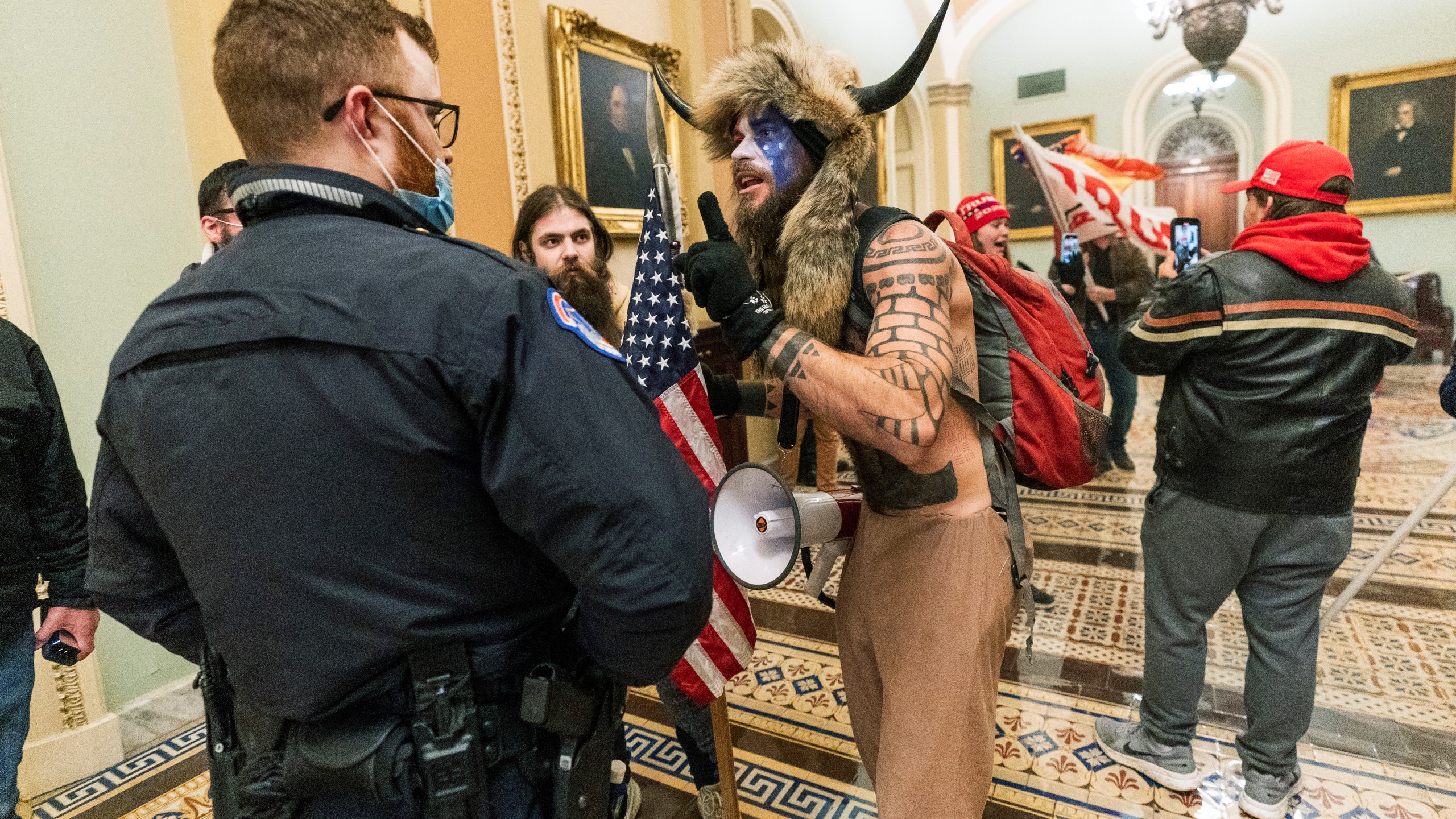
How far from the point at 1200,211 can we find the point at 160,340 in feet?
49.0

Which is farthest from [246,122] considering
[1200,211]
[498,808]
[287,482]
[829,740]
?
[1200,211]

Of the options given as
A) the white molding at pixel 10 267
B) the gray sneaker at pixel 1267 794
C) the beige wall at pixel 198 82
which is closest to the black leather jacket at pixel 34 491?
the white molding at pixel 10 267

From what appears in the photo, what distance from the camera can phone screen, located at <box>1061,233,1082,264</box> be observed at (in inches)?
212

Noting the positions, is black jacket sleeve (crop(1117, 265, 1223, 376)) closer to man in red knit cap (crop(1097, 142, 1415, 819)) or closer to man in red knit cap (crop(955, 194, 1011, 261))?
man in red knit cap (crop(1097, 142, 1415, 819))

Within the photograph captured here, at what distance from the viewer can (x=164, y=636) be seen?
4.02ft

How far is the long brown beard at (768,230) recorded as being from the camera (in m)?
1.67

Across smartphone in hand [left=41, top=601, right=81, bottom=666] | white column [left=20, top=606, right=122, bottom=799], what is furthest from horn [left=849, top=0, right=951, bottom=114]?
white column [left=20, top=606, right=122, bottom=799]

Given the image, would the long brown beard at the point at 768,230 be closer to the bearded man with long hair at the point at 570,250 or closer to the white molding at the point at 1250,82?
the bearded man with long hair at the point at 570,250

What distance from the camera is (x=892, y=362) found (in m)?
1.39

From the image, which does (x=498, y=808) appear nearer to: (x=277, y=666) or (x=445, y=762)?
(x=445, y=762)

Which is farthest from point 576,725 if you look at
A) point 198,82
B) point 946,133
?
point 946,133

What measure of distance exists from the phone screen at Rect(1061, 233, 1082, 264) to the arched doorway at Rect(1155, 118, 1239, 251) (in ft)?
27.5

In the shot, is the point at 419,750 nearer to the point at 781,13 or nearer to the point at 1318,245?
the point at 1318,245

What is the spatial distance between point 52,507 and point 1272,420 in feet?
11.4
